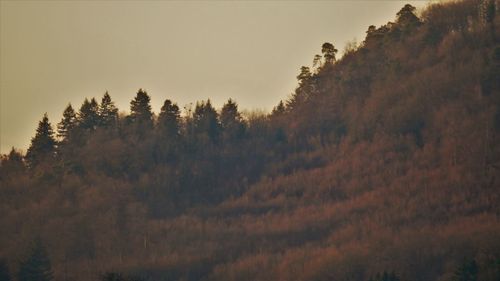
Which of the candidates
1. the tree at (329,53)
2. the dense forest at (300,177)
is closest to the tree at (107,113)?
the dense forest at (300,177)

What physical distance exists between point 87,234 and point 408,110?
55972 mm

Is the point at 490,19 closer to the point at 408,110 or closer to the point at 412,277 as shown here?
the point at 408,110

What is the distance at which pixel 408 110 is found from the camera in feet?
578

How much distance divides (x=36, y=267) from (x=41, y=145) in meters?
38.8

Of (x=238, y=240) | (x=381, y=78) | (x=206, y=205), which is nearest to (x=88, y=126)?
(x=206, y=205)

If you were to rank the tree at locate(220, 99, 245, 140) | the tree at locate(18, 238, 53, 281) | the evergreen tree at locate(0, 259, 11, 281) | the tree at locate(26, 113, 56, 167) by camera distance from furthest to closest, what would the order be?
the tree at locate(220, 99, 245, 140) → the tree at locate(26, 113, 56, 167) → the tree at locate(18, 238, 53, 281) → the evergreen tree at locate(0, 259, 11, 281)

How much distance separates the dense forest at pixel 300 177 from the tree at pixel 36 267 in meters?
0.25

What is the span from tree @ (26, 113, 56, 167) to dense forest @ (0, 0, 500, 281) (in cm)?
26

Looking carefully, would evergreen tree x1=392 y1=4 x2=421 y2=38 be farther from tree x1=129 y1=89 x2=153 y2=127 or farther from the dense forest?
tree x1=129 y1=89 x2=153 y2=127

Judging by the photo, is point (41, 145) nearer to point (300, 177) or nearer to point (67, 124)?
point (67, 124)

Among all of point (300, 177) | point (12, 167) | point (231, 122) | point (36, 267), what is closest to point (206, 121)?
point (231, 122)

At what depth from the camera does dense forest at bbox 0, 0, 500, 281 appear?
143 metres

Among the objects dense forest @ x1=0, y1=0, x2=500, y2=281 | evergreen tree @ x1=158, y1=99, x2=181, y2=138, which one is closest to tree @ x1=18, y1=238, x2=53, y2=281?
dense forest @ x1=0, y1=0, x2=500, y2=281

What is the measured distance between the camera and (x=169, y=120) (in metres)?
174
